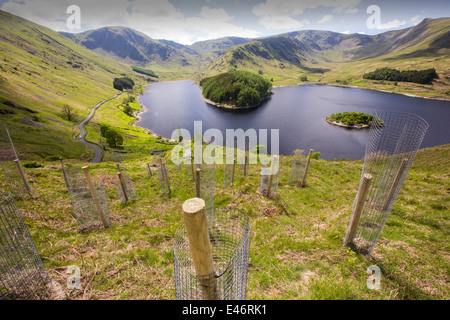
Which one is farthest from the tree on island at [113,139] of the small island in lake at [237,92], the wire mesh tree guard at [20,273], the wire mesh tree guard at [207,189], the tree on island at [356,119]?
the tree on island at [356,119]

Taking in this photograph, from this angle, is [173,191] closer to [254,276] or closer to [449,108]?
[254,276]

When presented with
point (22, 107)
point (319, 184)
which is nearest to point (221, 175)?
point (319, 184)

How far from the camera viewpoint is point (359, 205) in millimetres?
5559

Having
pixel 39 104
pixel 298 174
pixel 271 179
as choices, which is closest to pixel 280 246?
pixel 271 179

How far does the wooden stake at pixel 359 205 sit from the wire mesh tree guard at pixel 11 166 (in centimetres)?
1562

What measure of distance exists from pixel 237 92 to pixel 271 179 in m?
116

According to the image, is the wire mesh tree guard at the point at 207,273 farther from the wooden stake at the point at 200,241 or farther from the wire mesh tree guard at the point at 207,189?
the wire mesh tree guard at the point at 207,189

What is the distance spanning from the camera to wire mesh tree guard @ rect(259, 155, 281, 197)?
1030cm

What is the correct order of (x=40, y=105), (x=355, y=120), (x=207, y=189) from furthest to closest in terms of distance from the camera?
(x=40, y=105) < (x=355, y=120) < (x=207, y=189)

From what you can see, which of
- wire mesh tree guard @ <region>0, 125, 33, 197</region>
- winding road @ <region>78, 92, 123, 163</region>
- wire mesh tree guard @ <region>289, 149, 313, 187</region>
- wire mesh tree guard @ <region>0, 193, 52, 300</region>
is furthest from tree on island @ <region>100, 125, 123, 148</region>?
wire mesh tree guard @ <region>0, 193, 52, 300</region>

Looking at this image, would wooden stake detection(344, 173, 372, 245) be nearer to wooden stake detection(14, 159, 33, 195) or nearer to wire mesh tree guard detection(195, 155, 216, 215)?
wire mesh tree guard detection(195, 155, 216, 215)

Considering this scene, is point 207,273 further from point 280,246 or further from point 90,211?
point 90,211

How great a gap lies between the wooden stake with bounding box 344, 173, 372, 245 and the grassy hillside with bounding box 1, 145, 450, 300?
47 cm

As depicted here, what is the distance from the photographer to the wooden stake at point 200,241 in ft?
7.89
